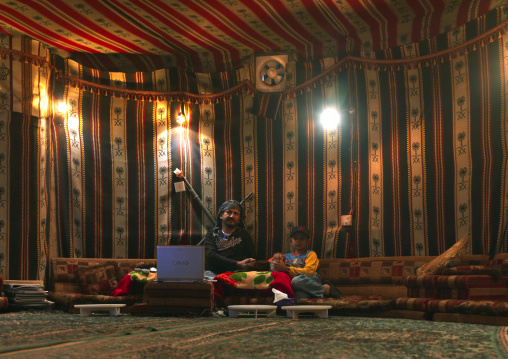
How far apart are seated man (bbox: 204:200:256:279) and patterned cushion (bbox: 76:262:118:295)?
1.11m

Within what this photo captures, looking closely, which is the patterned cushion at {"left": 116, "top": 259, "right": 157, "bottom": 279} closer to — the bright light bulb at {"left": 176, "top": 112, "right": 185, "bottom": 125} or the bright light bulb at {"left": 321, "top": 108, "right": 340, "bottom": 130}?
the bright light bulb at {"left": 176, "top": 112, "right": 185, "bottom": 125}

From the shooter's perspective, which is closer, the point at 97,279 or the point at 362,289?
the point at 362,289

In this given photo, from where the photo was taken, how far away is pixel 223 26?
21.8 ft

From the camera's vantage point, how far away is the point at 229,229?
671 cm

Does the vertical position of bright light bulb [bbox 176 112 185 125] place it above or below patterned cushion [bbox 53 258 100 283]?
above

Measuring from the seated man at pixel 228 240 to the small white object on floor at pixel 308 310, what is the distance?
4.91 feet

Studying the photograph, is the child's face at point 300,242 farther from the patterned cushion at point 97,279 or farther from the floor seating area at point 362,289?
the patterned cushion at point 97,279

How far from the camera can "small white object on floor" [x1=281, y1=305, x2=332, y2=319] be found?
462 cm

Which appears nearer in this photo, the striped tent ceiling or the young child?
the young child

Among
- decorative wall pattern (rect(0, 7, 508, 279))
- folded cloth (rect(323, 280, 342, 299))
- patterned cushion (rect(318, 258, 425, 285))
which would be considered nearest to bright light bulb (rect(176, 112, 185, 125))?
decorative wall pattern (rect(0, 7, 508, 279))

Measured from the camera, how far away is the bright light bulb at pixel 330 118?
675 cm

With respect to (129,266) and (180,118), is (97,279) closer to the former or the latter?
(129,266)

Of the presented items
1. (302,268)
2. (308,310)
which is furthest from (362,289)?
(308,310)

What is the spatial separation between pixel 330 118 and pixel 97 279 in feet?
10.9
